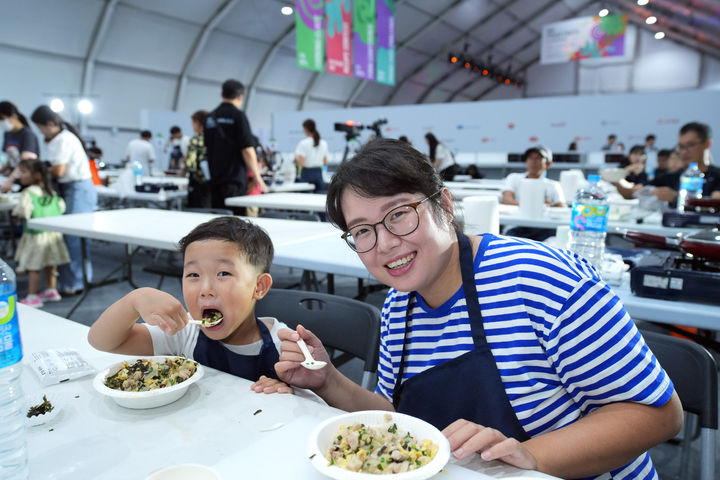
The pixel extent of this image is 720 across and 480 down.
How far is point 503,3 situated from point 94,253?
1761 cm

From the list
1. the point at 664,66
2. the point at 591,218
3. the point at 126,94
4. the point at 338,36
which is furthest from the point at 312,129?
the point at 664,66

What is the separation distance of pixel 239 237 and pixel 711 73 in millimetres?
23392

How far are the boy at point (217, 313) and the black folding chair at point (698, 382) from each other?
3.25ft

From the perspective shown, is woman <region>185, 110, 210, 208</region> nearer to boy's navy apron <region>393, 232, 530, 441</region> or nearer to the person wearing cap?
the person wearing cap

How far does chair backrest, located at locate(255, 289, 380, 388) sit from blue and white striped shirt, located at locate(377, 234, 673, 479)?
1.07 ft

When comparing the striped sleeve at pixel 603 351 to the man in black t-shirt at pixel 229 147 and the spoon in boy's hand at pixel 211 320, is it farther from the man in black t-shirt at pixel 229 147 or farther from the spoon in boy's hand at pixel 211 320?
the man in black t-shirt at pixel 229 147

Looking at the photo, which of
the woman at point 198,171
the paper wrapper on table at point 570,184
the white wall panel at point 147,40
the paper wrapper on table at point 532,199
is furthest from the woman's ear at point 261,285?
the white wall panel at point 147,40

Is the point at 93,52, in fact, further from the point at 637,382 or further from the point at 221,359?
the point at 637,382

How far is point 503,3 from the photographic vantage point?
714 inches

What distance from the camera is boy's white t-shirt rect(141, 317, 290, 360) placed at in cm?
132

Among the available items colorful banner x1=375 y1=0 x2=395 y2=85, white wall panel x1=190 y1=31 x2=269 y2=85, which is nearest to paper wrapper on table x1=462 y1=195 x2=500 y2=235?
colorful banner x1=375 y1=0 x2=395 y2=85

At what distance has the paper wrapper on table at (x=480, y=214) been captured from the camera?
194 cm

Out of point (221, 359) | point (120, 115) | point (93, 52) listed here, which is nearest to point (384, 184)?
point (221, 359)

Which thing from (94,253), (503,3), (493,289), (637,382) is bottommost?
(94,253)
